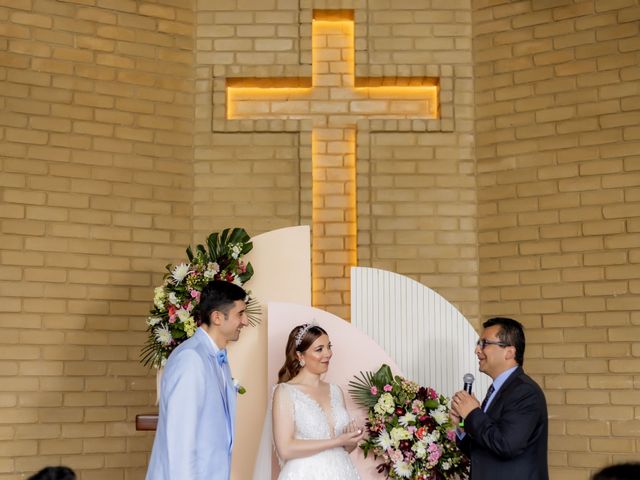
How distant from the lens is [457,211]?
22.4ft

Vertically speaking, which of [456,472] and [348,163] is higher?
[348,163]

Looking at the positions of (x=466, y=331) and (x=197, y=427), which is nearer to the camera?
(x=197, y=427)

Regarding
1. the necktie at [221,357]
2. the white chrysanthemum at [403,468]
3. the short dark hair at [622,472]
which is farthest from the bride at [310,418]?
the short dark hair at [622,472]

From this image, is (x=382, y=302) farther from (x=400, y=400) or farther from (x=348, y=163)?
(x=348, y=163)

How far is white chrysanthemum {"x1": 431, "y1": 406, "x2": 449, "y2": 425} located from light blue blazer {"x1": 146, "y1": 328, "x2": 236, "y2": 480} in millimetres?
1518

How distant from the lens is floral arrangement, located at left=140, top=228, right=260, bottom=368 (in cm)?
543

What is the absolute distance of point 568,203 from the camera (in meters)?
6.51

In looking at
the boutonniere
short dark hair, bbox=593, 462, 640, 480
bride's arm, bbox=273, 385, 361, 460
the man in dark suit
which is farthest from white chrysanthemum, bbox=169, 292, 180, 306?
short dark hair, bbox=593, 462, 640, 480

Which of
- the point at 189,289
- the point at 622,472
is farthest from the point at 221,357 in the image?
the point at 622,472

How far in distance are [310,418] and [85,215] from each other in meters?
2.50

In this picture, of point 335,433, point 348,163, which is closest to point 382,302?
point 335,433

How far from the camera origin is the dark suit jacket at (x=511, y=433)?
4.13 m

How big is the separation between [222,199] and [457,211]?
1.73m

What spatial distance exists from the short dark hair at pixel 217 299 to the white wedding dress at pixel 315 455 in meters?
0.95
